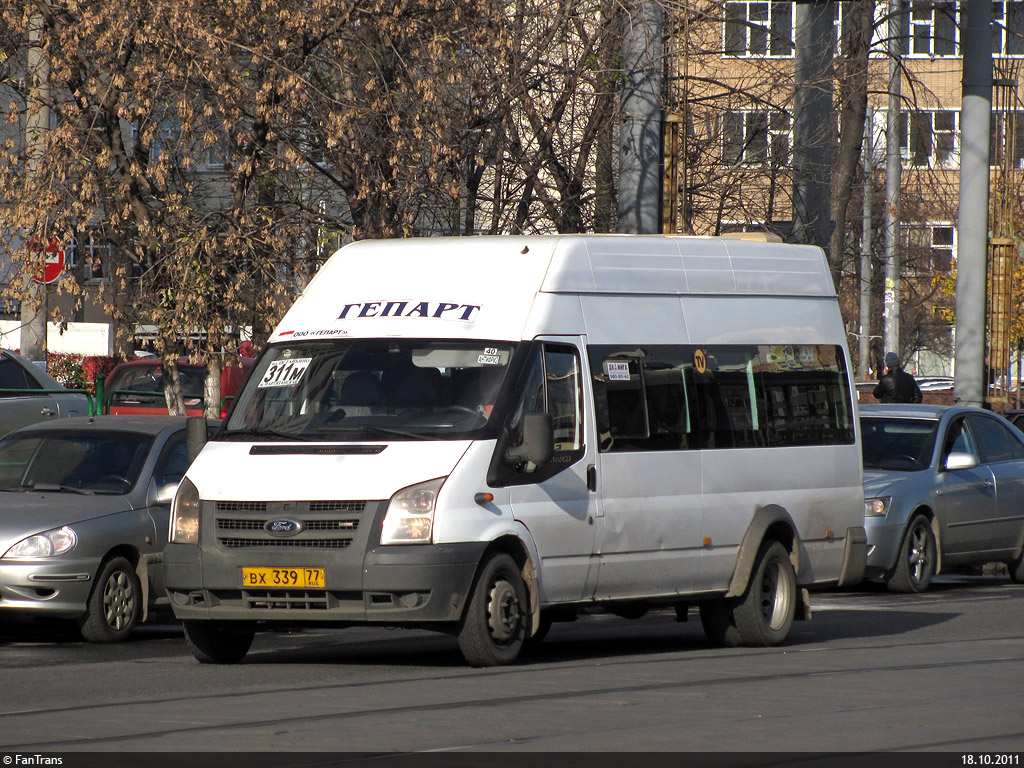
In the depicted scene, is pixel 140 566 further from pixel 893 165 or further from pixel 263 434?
pixel 893 165

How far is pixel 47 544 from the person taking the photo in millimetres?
11227

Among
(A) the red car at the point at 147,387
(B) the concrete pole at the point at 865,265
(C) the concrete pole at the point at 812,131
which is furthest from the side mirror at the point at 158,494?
(B) the concrete pole at the point at 865,265

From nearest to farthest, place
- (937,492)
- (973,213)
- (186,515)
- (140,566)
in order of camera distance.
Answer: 1. (186,515)
2. (140,566)
3. (937,492)
4. (973,213)

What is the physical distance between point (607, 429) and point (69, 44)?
721 cm

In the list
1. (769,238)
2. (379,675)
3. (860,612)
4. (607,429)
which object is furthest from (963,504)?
(379,675)

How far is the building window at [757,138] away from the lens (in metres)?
20.2

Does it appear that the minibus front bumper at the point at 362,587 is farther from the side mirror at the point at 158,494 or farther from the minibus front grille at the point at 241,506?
the side mirror at the point at 158,494

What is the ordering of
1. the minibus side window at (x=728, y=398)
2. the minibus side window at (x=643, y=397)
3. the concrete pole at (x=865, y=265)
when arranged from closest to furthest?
the minibus side window at (x=643, y=397) → the minibus side window at (x=728, y=398) → the concrete pole at (x=865, y=265)

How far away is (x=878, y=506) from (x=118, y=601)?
6.73 metres

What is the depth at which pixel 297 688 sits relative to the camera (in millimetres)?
8852

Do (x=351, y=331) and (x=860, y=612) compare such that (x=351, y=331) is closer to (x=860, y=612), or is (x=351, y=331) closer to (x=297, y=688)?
(x=297, y=688)

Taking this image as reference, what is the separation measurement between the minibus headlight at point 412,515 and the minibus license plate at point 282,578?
16.1 inches

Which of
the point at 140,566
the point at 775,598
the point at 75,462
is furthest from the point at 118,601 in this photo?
the point at 775,598

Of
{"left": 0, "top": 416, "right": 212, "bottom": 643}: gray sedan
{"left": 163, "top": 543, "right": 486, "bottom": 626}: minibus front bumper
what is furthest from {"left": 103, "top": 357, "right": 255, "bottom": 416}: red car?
{"left": 163, "top": 543, "right": 486, "bottom": 626}: minibus front bumper
